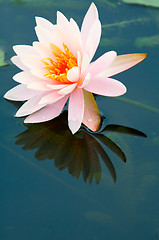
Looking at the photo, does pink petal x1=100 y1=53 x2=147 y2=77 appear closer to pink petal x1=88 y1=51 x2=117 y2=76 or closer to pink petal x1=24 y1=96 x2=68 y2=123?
pink petal x1=88 y1=51 x2=117 y2=76

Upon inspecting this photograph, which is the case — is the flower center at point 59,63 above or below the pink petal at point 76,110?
above

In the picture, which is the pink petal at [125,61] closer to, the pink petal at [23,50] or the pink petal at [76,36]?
the pink petal at [76,36]

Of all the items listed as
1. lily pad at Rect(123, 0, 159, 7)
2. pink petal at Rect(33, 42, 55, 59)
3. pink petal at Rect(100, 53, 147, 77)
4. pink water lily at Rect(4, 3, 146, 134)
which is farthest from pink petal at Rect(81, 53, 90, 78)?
lily pad at Rect(123, 0, 159, 7)

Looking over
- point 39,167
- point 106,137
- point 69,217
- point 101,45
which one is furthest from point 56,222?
point 101,45

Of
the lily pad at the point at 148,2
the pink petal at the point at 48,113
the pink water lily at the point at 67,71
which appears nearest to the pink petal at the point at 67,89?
the pink water lily at the point at 67,71

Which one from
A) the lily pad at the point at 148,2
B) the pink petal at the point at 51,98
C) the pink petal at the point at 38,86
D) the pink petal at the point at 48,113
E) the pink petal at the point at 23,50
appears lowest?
the pink petal at the point at 48,113

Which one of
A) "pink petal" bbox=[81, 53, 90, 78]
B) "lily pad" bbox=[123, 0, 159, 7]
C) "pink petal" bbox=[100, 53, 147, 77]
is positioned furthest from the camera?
"lily pad" bbox=[123, 0, 159, 7]
